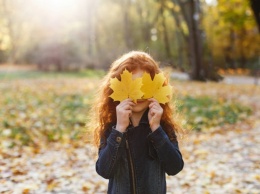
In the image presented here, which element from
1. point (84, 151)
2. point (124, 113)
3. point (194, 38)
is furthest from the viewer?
point (194, 38)

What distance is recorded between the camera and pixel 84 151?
592cm

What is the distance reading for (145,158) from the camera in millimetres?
2068

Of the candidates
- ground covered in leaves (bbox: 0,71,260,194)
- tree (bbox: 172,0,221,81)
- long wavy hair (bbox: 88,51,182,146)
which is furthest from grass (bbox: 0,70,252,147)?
tree (bbox: 172,0,221,81)

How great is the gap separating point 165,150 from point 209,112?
23.1 ft

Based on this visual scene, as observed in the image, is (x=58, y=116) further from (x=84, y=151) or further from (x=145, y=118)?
A: (x=145, y=118)

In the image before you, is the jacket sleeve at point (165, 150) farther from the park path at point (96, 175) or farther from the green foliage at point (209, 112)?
the green foliage at point (209, 112)

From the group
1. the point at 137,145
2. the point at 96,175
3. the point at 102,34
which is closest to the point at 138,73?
the point at 137,145

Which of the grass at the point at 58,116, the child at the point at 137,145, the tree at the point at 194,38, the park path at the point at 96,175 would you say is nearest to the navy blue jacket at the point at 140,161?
the child at the point at 137,145

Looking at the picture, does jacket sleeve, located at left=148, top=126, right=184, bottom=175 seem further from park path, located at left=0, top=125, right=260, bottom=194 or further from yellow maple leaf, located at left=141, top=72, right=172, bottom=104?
park path, located at left=0, top=125, right=260, bottom=194

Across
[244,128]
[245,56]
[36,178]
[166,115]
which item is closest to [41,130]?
[36,178]

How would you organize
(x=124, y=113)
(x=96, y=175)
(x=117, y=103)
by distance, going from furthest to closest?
(x=96, y=175)
(x=117, y=103)
(x=124, y=113)

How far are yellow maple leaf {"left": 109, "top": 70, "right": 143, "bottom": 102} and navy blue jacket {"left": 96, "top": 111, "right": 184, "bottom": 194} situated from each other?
19cm

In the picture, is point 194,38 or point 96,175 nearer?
point 96,175

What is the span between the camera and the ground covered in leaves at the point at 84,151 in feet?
13.9
